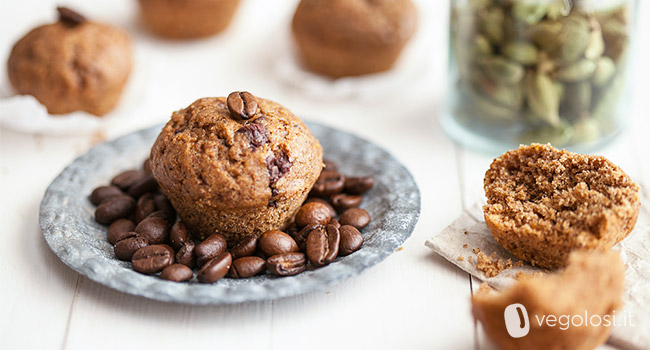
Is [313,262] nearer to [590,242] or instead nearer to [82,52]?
[590,242]

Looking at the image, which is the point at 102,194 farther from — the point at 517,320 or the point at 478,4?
the point at 478,4

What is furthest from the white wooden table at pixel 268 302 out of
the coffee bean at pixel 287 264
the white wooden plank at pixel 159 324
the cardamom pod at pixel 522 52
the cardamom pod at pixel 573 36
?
the cardamom pod at pixel 573 36

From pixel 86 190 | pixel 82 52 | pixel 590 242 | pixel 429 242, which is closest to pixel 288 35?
pixel 82 52

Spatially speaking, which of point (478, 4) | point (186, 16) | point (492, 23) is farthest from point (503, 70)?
point (186, 16)

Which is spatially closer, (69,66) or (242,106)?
(242,106)

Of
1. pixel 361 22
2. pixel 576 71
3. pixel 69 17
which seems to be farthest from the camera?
pixel 361 22

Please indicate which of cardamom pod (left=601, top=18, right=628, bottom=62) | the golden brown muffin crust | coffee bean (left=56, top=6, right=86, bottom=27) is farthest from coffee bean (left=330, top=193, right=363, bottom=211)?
coffee bean (left=56, top=6, right=86, bottom=27)

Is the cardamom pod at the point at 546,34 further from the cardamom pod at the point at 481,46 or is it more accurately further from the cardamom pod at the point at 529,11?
the cardamom pod at the point at 481,46

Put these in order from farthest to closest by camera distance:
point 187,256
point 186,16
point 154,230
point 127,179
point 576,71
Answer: point 186,16, point 576,71, point 127,179, point 154,230, point 187,256
